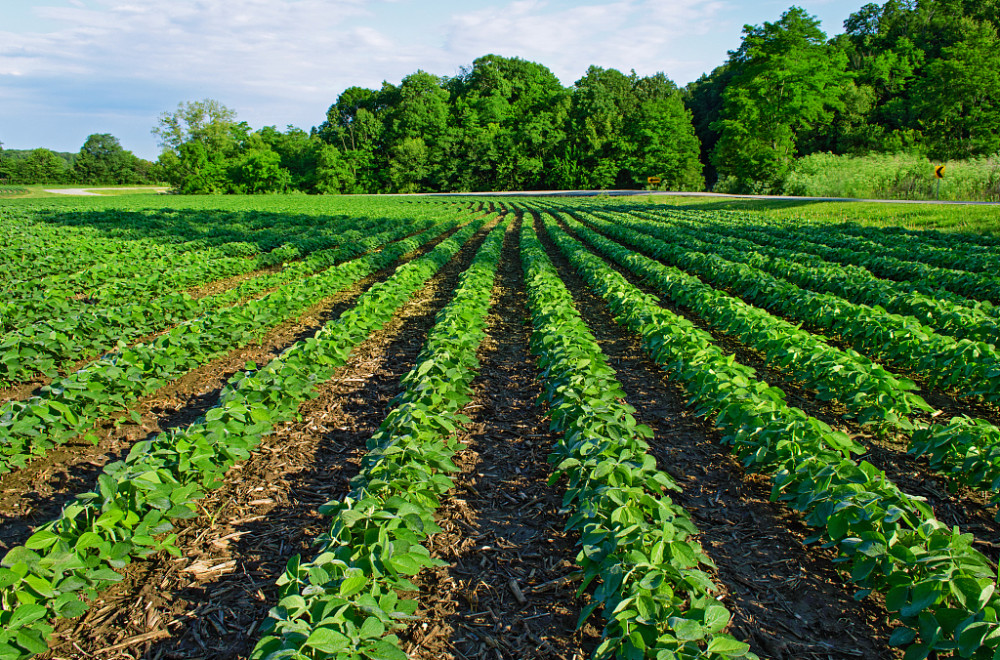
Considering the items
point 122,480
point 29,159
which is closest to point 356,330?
point 122,480

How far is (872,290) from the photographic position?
349 inches

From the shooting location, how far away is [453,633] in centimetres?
299

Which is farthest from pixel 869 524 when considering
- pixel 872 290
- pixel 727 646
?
pixel 872 290

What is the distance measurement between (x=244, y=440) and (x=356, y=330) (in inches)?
122

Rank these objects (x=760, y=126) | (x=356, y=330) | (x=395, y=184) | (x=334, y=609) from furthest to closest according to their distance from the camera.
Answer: (x=395, y=184) → (x=760, y=126) → (x=356, y=330) → (x=334, y=609)

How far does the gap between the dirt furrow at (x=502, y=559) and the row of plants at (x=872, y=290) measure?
5.93 meters

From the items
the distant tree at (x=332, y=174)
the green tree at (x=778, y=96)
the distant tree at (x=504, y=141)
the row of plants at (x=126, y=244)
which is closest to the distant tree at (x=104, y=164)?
the distant tree at (x=332, y=174)

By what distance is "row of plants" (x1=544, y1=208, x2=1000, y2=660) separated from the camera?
2346mm

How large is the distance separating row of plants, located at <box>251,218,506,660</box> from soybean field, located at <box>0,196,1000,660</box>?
2cm

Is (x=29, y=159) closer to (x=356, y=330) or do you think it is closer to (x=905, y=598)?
(x=356, y=330)

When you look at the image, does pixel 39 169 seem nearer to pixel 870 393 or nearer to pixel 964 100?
pixel 870 393

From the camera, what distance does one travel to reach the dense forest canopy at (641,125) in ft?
155

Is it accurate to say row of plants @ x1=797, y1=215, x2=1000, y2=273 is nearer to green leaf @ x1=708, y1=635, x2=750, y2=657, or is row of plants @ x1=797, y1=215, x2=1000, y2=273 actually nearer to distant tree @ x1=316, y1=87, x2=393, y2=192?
green leaf @ x1=708, y1=635, x2=750, y2=657

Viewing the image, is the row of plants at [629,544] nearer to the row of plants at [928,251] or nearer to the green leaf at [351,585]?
the green leaf at [351,585]
